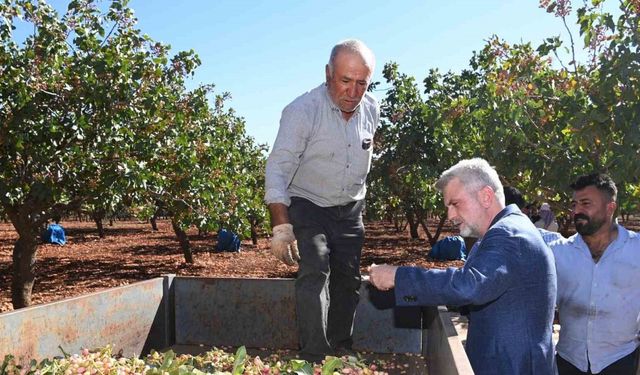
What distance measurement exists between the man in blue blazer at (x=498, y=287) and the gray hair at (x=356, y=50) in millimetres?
1019

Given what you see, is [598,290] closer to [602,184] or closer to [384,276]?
[602,184]

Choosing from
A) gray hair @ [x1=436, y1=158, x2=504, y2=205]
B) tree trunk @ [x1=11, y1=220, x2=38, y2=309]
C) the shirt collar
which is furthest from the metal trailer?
tree trunk @ [x1=11, y1=220, x2=38, y2=309]

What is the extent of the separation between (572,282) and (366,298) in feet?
4.22

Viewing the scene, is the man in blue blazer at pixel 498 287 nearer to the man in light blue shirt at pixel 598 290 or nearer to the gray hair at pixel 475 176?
the gray hair at pixel 475 176

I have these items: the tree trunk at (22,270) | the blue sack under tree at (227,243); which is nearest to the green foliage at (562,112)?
the tree trunk at (22,270)

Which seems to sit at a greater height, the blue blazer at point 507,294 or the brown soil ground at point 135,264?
the blue blazer at point 507,294

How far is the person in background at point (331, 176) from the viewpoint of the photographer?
3.23 meters

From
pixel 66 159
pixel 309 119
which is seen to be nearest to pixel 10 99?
pixel 66 159

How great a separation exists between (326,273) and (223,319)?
44.8 inches

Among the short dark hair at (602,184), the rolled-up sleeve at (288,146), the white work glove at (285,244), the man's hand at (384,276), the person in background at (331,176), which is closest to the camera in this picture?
the man's hand at (384,276)

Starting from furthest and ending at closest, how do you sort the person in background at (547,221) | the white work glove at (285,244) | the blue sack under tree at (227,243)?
the blue sack under tree at (227,243), the person in background at (547,221), the white work glove at (285,244)

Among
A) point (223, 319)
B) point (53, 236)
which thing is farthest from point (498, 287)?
point (53, 236)

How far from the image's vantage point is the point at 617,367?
3436 mm

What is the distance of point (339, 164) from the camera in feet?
11.6
